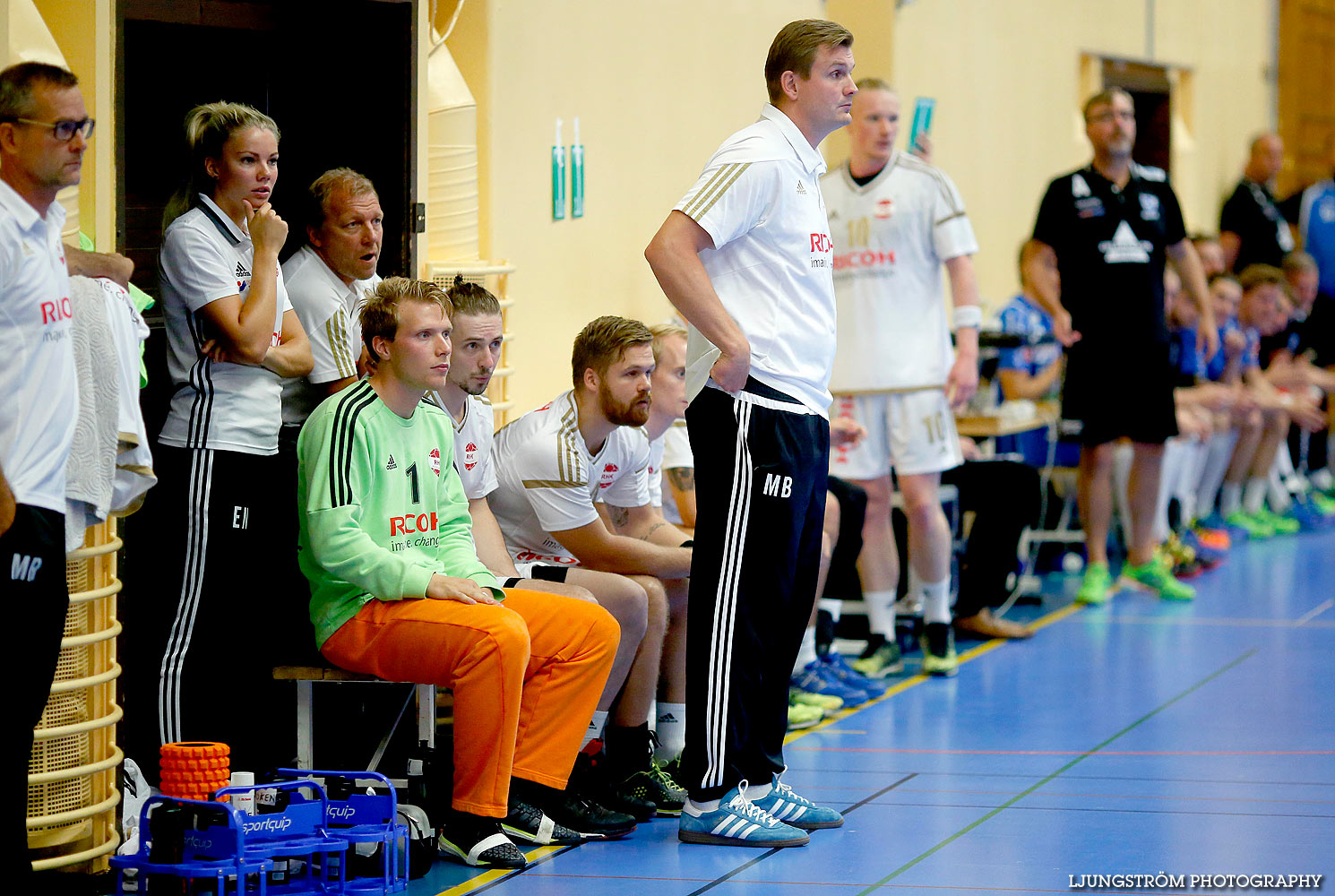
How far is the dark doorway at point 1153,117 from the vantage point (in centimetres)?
1151

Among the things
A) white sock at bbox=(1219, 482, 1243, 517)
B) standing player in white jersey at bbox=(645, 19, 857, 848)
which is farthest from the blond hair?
white sock at bbox=(1219, 482, 1243, 517)

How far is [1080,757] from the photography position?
4.85 m

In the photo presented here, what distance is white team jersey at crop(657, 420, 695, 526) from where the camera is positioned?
5461 mm

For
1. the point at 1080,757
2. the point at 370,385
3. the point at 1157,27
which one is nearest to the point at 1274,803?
the point at 1080,757

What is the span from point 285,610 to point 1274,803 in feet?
8.08

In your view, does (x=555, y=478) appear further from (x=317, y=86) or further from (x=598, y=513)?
(x=317, y=86)

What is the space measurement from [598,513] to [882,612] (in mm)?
1912

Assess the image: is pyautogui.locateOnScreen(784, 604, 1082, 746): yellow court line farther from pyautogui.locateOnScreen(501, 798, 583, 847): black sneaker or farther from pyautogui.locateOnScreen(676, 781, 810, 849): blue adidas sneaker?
pyautogui.locateOnScreen(501, 798, 583, 847): black sneaker

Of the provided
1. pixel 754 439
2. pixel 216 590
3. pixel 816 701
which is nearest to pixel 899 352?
pixel 816 701

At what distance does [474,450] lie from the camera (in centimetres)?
440

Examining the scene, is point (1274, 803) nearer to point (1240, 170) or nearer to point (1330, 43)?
point (1240, 170)

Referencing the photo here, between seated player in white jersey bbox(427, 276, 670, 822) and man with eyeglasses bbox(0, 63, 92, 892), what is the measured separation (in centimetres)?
129

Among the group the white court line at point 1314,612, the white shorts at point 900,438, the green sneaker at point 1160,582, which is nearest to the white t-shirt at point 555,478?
the white shorts at point 900,438

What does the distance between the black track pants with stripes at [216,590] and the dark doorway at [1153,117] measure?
857 centimetres
